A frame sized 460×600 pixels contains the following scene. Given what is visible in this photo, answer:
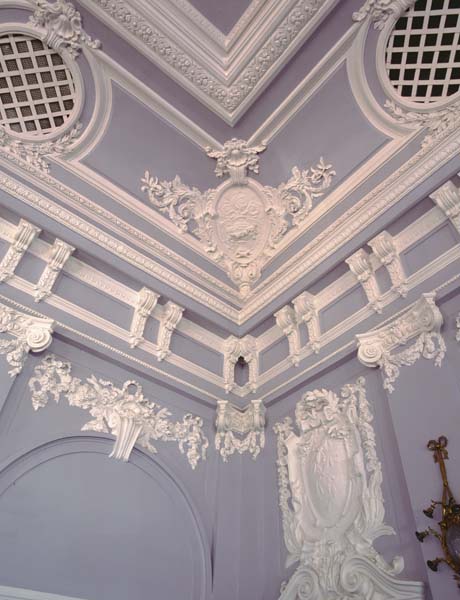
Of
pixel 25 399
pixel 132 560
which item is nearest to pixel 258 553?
pixel 132 560

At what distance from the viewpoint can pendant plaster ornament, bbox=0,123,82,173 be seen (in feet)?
14.0

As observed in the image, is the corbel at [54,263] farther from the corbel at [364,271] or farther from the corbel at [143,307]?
the corbel at [364,271]

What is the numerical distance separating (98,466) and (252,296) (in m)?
2.53

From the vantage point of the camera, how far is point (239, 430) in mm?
4812

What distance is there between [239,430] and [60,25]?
4.32m

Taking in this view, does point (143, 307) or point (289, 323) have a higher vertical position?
point (289, 323)

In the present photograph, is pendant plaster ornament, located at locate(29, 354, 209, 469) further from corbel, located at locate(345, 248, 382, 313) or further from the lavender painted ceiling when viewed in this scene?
the lavender painted ceiling

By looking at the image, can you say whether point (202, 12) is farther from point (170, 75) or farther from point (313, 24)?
point (313, 24)

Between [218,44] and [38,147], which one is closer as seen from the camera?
[38,147]

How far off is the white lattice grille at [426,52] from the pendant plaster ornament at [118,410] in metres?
3.91

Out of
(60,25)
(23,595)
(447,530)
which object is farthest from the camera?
(60,25)

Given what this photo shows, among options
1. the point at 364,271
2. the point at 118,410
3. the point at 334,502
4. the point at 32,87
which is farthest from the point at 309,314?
the point at 32,87

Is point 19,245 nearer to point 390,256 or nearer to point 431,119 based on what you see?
point 390,256

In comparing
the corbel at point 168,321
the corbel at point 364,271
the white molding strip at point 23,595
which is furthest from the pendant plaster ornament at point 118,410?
the corbel at point 364,271
